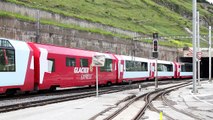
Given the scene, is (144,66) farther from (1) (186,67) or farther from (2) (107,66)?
Answer: (1) (186,67)

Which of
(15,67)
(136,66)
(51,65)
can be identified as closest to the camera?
(15,67)

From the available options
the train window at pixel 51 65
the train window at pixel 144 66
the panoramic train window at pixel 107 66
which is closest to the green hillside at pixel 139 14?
the train window at pixel 144 66

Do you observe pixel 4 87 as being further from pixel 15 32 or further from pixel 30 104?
pixel 15 32

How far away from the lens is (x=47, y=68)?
30.6 metres

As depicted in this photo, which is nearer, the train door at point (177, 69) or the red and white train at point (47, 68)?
the red and white train at point (47, 68)

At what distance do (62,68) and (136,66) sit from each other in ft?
73.5

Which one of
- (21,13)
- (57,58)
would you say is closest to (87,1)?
(21,13)

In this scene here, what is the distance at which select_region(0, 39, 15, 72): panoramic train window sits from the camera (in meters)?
25.1

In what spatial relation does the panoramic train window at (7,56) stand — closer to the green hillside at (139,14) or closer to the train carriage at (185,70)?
the green hillside at (139,14)

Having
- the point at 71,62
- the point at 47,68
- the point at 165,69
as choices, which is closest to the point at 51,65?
the point at 47,68

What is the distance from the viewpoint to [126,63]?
50.6 m

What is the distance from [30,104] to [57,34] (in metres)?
25.6

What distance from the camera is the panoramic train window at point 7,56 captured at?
25078mm

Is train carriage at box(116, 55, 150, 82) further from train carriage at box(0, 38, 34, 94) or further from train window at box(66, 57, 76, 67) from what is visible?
train carriage at box(0, 38, 34, 94)
